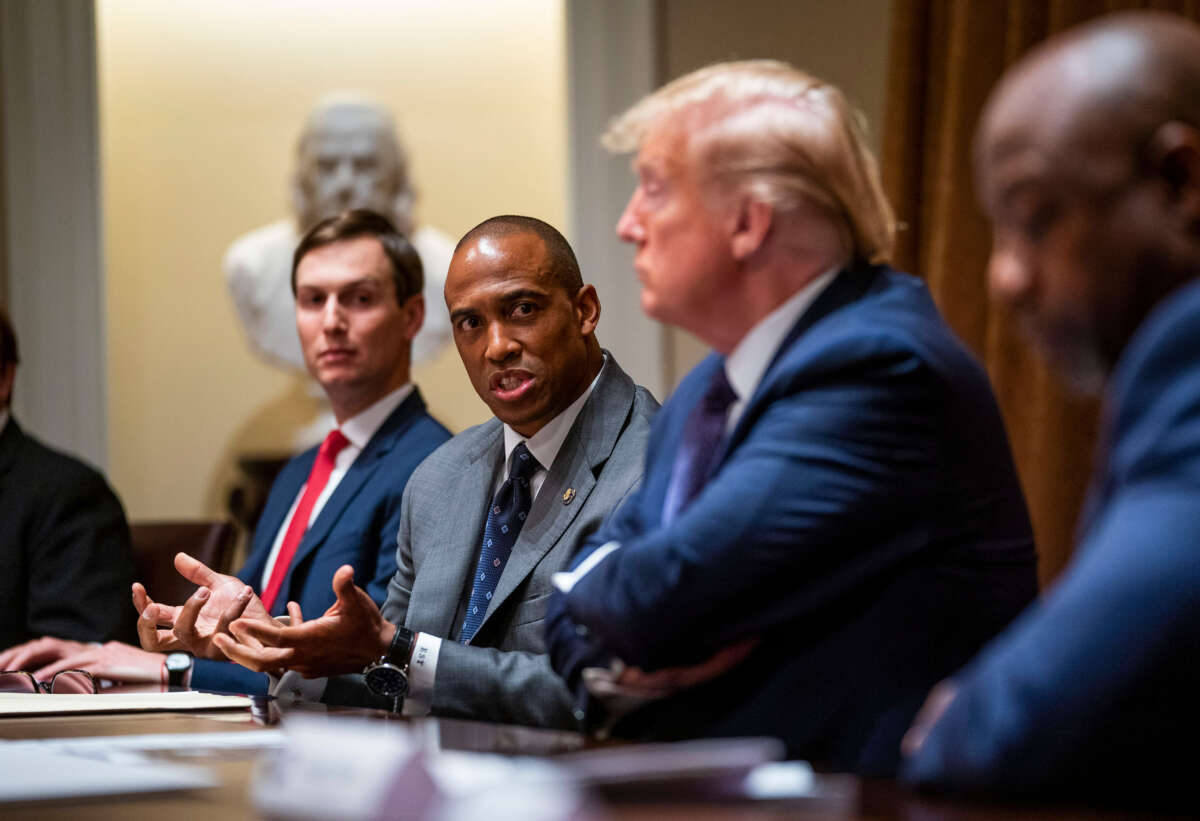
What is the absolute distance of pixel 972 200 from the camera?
150 inches

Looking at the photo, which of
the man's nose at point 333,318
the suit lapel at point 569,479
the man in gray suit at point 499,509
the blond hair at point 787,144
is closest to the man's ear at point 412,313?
the man's nose at point 333,318

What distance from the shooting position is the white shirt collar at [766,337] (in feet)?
5.21

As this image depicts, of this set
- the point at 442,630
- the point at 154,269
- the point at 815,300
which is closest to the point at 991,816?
the point at 815,300

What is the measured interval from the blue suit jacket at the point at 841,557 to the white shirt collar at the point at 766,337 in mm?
98

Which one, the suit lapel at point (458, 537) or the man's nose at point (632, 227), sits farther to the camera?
the suit lapel at point (458, 537)

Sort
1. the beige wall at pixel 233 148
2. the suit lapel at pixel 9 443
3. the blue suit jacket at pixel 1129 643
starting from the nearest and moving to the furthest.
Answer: the blue suit jacket at pixel 1129 643 → the suit lapel at pixel 9 443 → the beige wall at pixel 233 148

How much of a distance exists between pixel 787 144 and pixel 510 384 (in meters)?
0.84

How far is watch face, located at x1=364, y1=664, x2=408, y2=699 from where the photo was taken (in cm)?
197

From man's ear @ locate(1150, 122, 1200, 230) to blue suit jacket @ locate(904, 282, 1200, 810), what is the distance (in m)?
0.07

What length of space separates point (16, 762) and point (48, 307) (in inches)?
149

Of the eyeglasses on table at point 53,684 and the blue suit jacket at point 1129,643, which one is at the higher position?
the blue suit jacket at point 1129,643

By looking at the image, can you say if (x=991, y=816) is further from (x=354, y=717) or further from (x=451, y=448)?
(x=451, y=448)

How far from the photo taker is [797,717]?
4.70 feet

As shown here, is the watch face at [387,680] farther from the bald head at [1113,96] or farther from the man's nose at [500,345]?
the bald head at [1113,96]
